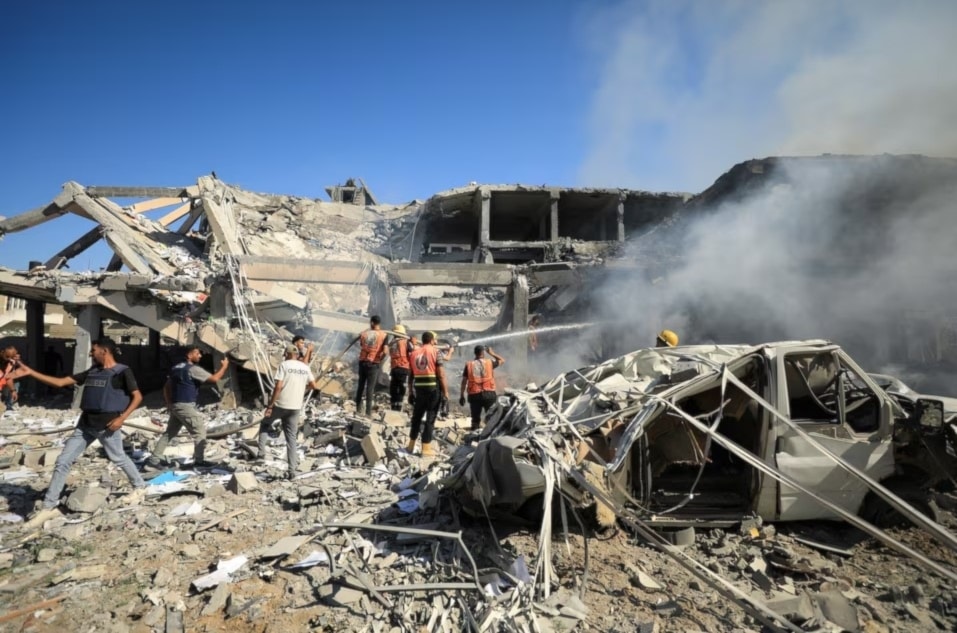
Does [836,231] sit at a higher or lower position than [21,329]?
higher

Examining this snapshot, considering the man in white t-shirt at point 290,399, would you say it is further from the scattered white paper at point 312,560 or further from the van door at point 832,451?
the van door at point 832,451

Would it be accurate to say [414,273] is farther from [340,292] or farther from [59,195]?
[59,195]

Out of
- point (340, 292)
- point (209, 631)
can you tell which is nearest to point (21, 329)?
point (340, 292)

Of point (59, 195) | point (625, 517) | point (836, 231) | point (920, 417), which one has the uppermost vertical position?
point (59, 195)

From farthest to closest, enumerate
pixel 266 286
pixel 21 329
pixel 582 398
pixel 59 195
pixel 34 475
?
pixel 21 329, pixel 59 195, pixel 266 286, pixel 34 475, pixel 582 398

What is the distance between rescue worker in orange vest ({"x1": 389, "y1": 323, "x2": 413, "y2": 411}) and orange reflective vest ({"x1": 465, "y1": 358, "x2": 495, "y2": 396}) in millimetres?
1631

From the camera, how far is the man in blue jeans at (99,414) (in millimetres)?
4562

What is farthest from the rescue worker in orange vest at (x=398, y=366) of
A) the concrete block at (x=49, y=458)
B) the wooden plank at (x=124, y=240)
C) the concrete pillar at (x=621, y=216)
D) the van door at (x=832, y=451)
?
the concrete pillar at (x=621, y=216)

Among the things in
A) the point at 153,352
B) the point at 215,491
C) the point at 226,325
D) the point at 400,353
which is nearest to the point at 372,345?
the point at 400,353

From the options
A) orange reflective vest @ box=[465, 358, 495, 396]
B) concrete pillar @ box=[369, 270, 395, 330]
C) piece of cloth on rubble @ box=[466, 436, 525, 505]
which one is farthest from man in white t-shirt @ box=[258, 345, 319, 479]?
concrete pillar @ box=[369, 270, 395, 330]

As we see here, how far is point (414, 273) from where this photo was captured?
34.5 feet

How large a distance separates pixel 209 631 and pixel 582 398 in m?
2.98

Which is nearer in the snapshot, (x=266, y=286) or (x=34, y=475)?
(x=34, y=475)

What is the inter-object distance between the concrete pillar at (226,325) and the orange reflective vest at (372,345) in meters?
2.88
